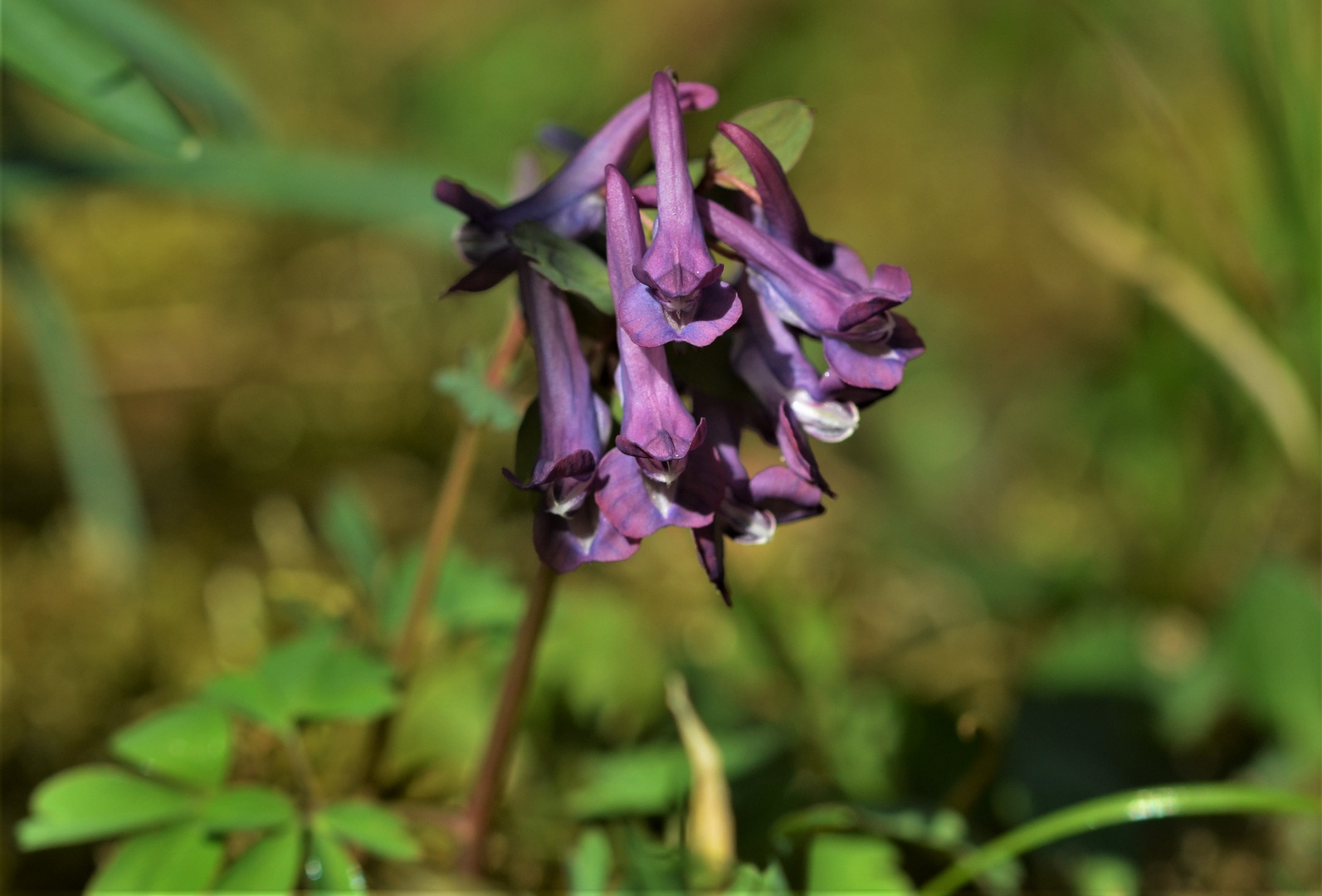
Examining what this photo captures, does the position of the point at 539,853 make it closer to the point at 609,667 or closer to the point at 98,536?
the point at 609,667

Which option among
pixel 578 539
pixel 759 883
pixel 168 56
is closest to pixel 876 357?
pixel 578 539

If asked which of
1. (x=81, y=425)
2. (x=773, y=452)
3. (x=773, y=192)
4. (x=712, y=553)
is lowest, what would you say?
(x=712, y=553)

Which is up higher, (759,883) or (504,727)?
(504,727)

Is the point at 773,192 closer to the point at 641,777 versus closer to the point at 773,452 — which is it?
the point at 641,777

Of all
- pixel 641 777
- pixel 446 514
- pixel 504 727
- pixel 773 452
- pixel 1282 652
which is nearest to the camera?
pixel 504 727

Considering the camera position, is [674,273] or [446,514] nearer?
[674,273]

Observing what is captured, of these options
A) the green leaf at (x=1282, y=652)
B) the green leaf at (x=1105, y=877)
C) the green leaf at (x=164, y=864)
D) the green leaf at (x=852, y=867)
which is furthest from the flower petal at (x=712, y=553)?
the green leaf at (x=1282, y=652)
